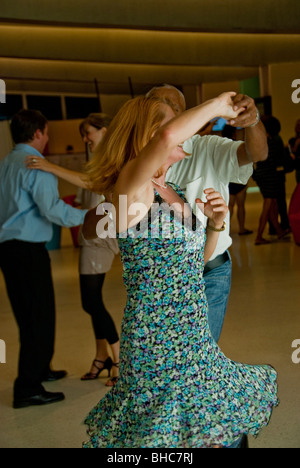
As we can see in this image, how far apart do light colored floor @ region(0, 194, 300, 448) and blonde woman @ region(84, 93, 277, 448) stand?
1.36 meters

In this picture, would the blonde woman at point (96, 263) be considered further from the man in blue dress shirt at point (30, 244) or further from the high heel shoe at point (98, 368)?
the man in blue dress shirt at point (30, 244)

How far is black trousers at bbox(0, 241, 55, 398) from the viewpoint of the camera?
389 cm

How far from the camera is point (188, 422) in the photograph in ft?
6.19

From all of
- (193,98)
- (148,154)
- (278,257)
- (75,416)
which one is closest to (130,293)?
(148,154)

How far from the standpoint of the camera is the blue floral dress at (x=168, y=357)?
190 cm

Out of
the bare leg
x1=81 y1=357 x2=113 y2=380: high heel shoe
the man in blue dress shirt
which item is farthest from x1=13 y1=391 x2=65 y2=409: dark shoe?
the bare leg

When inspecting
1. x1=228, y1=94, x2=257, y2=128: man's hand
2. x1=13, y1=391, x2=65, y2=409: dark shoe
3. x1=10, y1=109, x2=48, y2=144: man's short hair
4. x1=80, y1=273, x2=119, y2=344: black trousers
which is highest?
x1=10, y1=109, x2=48, y2=144: man's short hair

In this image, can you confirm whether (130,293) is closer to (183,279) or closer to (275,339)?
(183,279)

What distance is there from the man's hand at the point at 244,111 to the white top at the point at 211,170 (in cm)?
35

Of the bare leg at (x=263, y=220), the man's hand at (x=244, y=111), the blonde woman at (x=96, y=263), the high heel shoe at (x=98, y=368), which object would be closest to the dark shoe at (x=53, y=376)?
the high heel shoe at (x=98, y=368)

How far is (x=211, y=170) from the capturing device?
2734mm

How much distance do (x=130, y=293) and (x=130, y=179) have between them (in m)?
0.38

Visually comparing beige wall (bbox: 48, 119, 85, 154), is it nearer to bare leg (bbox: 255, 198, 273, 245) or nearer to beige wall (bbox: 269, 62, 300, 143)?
beige wall (bbox: 269, 62, 300, 143)

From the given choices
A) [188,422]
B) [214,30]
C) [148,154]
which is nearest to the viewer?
[148,154]
